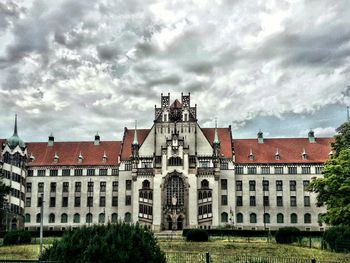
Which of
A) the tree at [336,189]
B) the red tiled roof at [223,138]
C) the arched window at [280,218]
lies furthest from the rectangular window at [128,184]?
the tree at [336,189]

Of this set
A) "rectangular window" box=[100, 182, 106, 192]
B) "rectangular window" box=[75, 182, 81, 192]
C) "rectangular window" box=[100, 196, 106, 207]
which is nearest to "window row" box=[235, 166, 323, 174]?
"rectangular window" box=[100, 182, 106, 192]

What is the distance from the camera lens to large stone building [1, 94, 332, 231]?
96.4 metres

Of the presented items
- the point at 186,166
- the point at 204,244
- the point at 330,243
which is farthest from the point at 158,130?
the point at 330,243

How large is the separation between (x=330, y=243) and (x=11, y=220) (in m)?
62.2

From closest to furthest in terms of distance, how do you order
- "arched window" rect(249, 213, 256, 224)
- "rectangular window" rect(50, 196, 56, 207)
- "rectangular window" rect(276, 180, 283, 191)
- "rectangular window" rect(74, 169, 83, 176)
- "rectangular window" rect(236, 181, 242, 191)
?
"arched window" rect(249, 213, 256, 224) < "rectangular window" rect(276, 180, 283, 191) < "rectangular window" rect(236, 181, 242, 191) < "rectangular window" rect(50, 196, 56, 207) < "rectangular window" rect(74, 169, 83, 176)

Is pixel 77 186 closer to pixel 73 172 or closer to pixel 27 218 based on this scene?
pixel 73 172

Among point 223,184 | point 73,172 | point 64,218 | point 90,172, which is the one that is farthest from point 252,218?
point 64,218

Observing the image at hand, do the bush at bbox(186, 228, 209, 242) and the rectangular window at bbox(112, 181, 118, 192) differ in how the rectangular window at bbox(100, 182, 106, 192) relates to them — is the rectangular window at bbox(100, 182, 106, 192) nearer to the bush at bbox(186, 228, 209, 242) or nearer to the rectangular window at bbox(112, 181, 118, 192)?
the rectangular window at bbox(112, 181, 118, 192)

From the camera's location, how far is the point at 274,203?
99.1 meters

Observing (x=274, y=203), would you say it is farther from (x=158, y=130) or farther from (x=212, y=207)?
(x=158, y=130)

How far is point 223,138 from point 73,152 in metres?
30.5

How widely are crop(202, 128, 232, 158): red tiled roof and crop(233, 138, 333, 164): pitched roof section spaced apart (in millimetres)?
→ 2004

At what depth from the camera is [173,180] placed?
97.1 m

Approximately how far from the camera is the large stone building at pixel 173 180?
9638 centimetres
